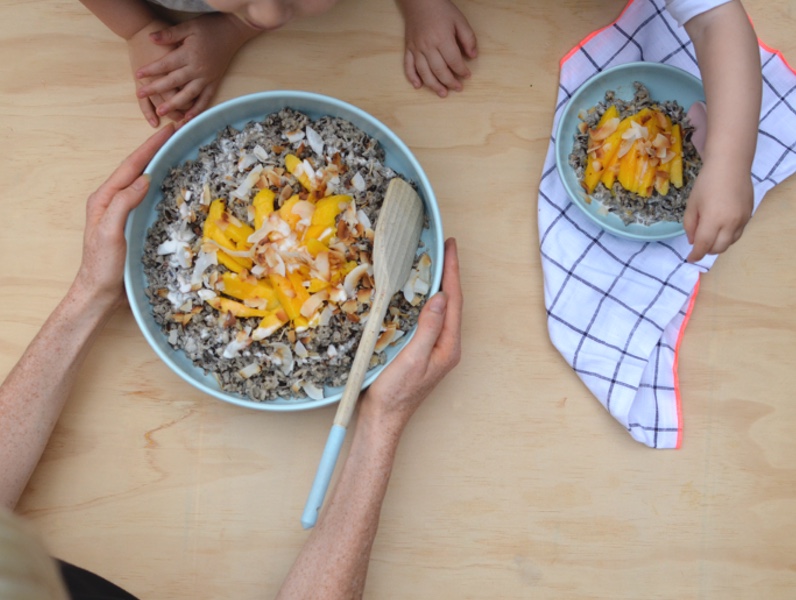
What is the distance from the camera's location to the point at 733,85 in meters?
0.71

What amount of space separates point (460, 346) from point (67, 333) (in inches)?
17.9

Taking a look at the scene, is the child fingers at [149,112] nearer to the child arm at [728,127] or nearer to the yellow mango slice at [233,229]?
the yellow mango slice at [233,229]

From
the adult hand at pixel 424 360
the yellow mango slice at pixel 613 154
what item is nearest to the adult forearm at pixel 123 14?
the adult hand at pixel 424 360

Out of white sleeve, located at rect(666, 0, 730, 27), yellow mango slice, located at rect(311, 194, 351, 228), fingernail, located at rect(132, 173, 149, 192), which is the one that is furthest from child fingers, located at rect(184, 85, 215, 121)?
white sleeve, located at rect(666, 0, 730, 27)

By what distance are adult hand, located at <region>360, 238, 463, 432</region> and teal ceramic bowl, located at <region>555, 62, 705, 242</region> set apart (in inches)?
6.4

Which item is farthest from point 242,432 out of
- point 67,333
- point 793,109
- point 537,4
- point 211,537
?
point 793,109

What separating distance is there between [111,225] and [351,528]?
43 cm

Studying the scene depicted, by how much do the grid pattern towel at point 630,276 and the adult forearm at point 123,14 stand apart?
51cm

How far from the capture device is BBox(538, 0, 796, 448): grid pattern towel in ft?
2.72

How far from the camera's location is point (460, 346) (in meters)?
0.80

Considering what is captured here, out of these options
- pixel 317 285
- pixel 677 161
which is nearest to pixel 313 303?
pixel 317 285

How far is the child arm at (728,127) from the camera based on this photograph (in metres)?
0.70

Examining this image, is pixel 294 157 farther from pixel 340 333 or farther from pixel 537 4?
pixel 537 4

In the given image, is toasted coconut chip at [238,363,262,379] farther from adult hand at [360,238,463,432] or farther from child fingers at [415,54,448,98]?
child fingers at [415,54,448,98]
